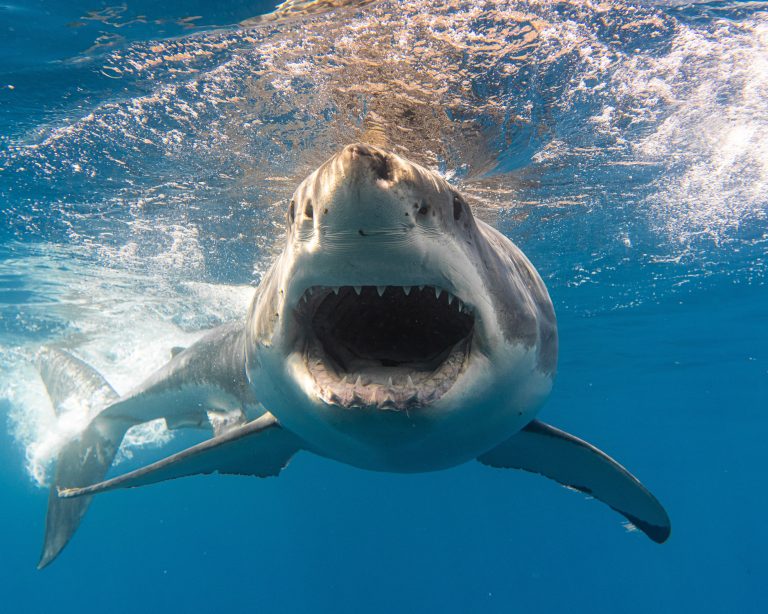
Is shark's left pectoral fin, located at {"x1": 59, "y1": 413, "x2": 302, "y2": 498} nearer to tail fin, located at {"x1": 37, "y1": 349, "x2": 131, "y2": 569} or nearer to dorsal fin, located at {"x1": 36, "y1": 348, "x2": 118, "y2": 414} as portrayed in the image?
tail fin, located at {"x1": 37, "y1": 349, "x2": 131, "y2": 569}

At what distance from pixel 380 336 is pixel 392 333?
0.11 meters

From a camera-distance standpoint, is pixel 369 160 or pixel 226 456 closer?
pixel 369 160

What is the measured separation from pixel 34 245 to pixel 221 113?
6684 millimetres

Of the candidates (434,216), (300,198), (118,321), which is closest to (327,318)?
(300,198)

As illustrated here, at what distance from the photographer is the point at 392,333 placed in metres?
2.93

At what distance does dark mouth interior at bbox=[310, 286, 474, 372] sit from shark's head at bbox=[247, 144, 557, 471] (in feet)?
0.04

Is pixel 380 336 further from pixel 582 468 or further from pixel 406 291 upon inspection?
pixel 582 468

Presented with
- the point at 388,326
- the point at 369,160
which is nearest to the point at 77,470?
the point at 388,326

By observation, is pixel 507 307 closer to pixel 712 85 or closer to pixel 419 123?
pixel 419 123

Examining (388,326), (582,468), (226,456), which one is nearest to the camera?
(388,326)

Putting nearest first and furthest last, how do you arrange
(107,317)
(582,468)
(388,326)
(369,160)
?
(369,160)
(388,326)
(582,468)
(107,317)

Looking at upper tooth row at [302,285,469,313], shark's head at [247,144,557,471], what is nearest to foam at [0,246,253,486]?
shark's head at [247,144,557,471]

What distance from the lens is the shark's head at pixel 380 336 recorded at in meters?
1.69

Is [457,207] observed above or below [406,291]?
above
